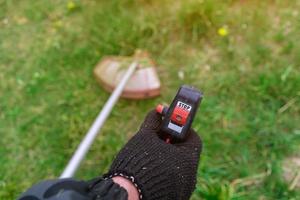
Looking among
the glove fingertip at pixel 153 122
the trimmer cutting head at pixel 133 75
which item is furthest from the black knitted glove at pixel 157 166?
the trimmer cutting head at pixel 133 75

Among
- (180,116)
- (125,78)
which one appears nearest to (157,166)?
(180,116)

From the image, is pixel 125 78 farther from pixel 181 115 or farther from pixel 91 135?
pixel 181 115

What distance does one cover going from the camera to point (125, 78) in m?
2.04

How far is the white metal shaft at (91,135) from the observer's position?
5.84 ft

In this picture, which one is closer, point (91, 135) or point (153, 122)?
point (153, 122)

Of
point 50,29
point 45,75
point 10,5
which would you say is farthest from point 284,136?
point 10,5

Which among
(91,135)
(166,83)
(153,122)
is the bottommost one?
(91,135)

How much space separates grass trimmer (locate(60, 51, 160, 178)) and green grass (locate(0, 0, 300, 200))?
58mm

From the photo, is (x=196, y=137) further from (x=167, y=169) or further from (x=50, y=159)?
(x=50, y=159)

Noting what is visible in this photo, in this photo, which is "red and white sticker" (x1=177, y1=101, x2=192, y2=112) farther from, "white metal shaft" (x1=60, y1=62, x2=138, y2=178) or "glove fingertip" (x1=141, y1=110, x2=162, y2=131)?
"white metal shaft" (x1=60, y1=62, x2=138, y2=178)

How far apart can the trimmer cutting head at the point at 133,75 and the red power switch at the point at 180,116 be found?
27.4 inches

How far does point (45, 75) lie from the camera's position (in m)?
2.25

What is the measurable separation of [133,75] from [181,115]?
79cm

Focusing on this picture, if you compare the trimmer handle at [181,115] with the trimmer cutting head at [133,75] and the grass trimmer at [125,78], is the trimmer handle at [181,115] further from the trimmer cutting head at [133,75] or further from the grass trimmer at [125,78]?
the trimmer cutting head at [133,75]
